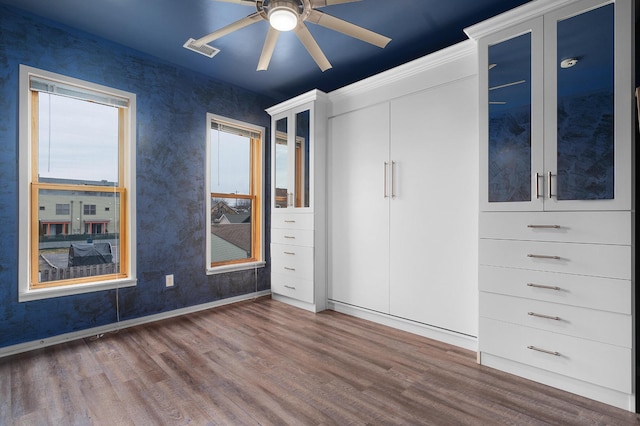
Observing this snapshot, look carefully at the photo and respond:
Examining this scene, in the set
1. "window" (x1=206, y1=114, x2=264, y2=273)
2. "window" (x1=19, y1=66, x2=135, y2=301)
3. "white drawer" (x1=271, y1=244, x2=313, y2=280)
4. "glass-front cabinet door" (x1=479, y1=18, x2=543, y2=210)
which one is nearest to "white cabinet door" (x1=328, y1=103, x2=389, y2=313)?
"white drawer" (x1=271, y1=244, x2=313, y2=280)

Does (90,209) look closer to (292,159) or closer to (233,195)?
(233,195)

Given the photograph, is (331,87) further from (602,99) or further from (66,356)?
(66,356)

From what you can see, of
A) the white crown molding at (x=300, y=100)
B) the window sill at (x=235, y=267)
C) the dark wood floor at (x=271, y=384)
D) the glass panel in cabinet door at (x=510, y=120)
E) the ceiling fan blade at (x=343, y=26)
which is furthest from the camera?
the window sill at (x=235, y=267)

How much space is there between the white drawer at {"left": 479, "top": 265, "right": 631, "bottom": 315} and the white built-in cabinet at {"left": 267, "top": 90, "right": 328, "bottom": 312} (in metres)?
1.76

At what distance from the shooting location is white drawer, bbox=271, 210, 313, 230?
11.9 feet

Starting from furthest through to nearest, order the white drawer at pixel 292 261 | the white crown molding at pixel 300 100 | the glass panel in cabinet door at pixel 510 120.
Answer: the white drawer at pixel 292 261 < the white crown molding at pixel 300 100 < the glass panel in cabinet door at pixel 510 120

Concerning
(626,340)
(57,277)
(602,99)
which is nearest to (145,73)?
(57,277)

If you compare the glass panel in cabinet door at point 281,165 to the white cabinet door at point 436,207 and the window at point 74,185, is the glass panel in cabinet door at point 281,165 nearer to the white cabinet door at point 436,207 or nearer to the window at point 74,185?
the white cabinet door at point 436,207

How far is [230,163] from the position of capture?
13.1ft

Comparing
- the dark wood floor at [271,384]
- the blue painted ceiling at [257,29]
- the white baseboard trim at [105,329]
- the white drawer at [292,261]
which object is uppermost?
the blue painted ceiling at [257,29]

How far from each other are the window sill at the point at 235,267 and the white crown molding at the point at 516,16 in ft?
10.6

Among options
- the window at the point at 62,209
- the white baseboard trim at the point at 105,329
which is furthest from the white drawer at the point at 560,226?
the window at the point at 62,209

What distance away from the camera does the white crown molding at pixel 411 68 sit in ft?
8.45

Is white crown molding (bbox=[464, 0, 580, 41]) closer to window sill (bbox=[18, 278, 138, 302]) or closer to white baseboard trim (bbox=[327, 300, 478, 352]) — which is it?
white baseboard trim (bbox=[327, 300, 478, 352])
